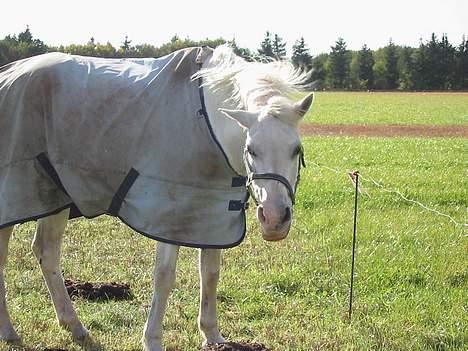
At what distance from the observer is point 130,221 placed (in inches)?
166

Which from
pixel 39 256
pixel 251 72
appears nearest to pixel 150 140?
pixel 251 72

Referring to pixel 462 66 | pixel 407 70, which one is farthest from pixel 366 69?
Answer: pixel 462 66

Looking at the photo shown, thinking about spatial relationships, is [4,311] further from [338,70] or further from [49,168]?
[338,70]

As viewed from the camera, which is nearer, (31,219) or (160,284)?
(160,284)

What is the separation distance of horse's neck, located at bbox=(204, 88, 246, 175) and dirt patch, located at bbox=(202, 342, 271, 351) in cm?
109

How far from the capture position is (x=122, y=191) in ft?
14.0

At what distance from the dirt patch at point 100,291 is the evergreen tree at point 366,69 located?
7725 cm

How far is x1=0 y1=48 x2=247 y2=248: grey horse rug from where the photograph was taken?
13.5 feet

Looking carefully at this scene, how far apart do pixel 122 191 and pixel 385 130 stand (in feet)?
76.8

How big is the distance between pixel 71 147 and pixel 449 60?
78145 millimetres

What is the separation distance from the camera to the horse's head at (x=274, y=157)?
11.3 feet

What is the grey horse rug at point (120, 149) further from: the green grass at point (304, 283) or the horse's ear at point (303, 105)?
the green grass at point (304, 283)

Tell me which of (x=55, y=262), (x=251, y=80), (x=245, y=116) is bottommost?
(x=55, y=262)

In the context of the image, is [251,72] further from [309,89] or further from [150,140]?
[150,140]
